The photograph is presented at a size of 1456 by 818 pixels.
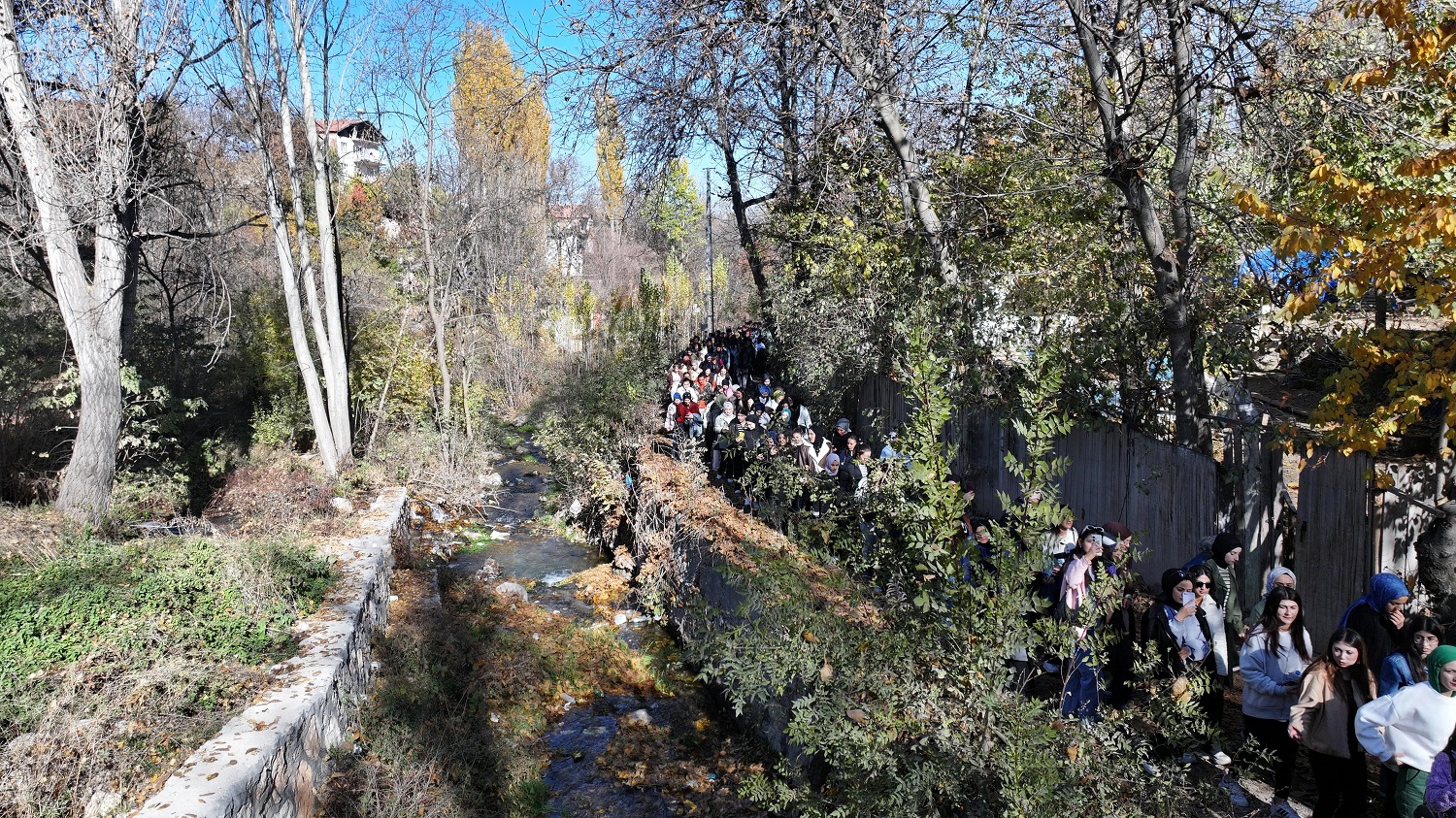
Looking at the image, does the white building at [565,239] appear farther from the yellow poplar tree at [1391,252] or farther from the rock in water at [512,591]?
the yellow poplar tree at [1391,252]

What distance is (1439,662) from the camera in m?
3.71

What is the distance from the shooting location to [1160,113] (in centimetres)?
974

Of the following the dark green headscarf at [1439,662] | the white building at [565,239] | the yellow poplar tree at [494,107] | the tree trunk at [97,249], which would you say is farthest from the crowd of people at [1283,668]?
the white building at [565,239]

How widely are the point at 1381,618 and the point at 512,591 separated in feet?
28.5

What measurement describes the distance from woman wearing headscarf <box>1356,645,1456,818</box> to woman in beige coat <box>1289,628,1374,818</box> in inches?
15.6

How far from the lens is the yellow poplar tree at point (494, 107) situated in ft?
25.5

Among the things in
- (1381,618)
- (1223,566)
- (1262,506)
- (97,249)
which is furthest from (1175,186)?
(97,249)

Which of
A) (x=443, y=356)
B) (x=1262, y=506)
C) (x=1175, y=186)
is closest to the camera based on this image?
(x=1262, y=506)

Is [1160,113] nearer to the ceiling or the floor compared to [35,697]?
nearer to the ceiling

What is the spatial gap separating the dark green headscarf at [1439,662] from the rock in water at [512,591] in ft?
28.8

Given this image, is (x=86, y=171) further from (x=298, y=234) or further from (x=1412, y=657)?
(x=1412, y=657)

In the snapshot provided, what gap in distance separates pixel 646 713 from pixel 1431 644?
569 centimetres

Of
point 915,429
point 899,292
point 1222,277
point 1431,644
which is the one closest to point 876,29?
point 899,292

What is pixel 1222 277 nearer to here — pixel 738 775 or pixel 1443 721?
pixel 1443 721
